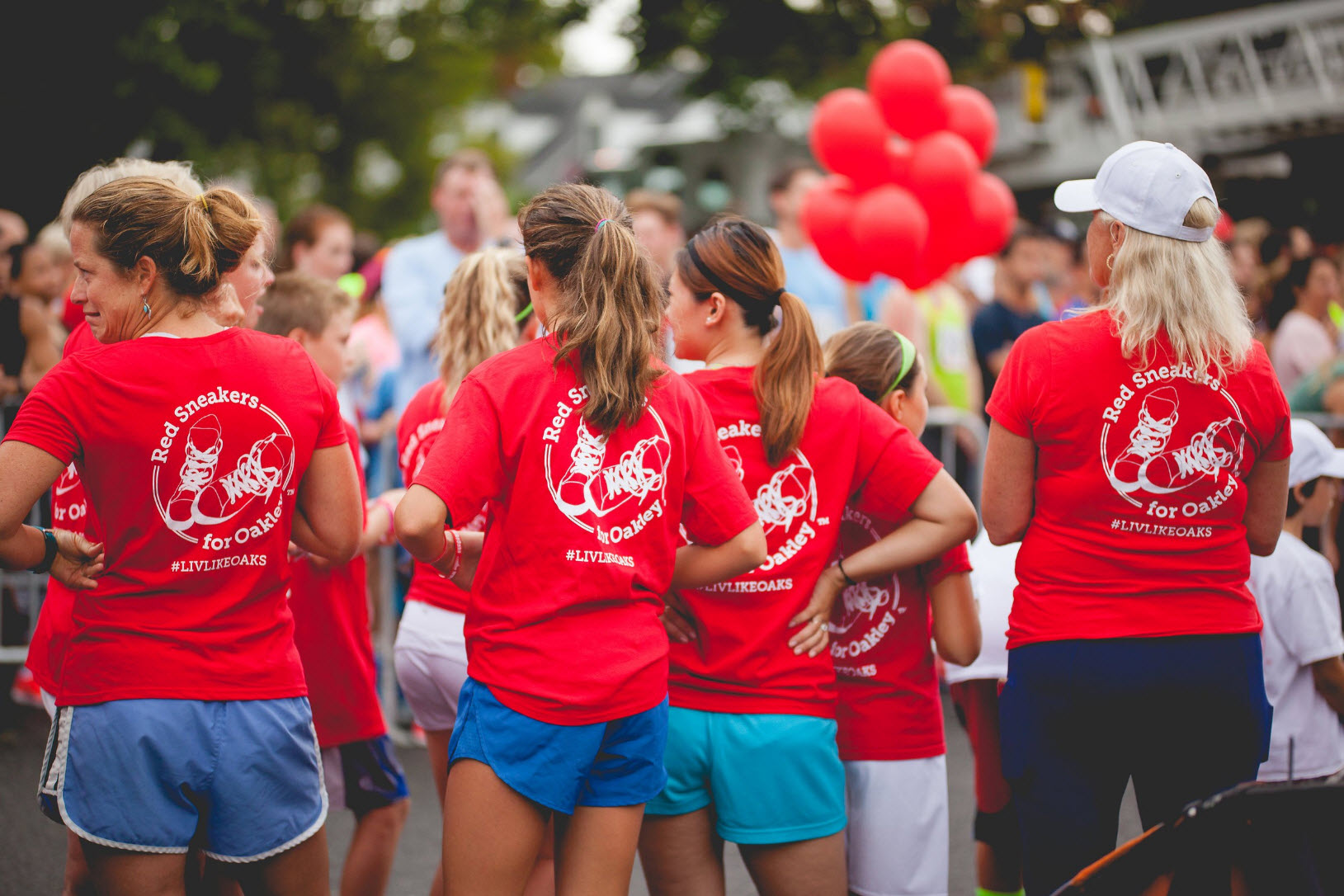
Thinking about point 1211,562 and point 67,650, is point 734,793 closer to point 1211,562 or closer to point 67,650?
point 1211,562

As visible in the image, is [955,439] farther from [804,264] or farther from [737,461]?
[737,461]

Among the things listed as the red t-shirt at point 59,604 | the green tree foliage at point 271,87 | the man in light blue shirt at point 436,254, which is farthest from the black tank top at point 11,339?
the green tree foliage at point 271,87

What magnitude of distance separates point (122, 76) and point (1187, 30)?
47.0 feet

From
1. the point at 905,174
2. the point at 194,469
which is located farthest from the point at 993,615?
the point at 905,174

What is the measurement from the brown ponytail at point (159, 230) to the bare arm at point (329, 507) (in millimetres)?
432

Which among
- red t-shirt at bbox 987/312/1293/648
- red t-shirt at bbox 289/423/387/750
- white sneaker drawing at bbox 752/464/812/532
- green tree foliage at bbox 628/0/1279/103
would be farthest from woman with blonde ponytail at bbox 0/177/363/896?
Answer: green tree foliage at bbox 628/0/1279/103

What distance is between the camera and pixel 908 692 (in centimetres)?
301

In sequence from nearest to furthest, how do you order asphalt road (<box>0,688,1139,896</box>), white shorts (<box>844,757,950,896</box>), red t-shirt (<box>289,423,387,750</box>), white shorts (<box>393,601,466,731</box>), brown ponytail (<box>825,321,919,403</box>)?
white shorts (<box>844,757,950,896</box>), brown ponytail (<box>825,321,919,403</box>), red t-shirt (<box>289,423,387,750</box>), white shorts (<box>393,601,466,731</box>), asphalt road (<box>0,688,1139,896</box>)

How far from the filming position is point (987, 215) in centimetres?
884

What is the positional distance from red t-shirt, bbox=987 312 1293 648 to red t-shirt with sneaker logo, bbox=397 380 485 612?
4.92 feet

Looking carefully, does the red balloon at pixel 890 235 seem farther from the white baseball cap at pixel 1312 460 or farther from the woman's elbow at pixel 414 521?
the woman's elbow at pixel 414 521

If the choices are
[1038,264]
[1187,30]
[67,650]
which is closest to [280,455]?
[67,650]

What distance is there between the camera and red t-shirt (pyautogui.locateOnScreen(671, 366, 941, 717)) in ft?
9.04

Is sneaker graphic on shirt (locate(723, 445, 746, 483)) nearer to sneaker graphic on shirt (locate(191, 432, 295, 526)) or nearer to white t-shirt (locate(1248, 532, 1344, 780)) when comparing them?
sneaker graphic on shirt (locate(191, 432, 295, 526))
